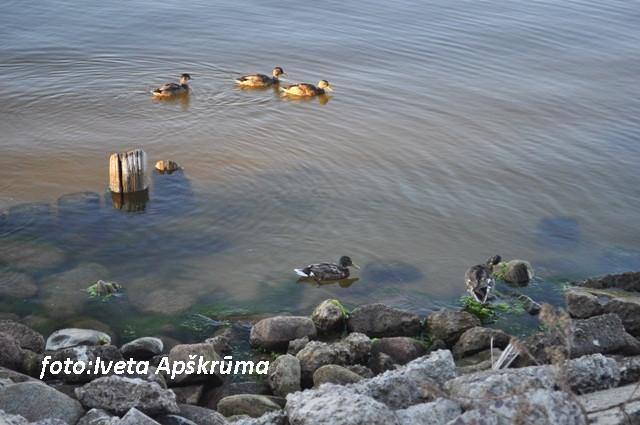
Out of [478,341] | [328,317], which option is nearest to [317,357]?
[328,317]

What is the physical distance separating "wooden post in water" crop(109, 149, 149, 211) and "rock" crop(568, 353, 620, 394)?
8.64 meters

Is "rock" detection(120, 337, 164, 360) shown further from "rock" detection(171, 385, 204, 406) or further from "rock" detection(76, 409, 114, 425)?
"rock" detection(76, 409, 114, 425)

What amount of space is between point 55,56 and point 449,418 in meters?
17.5

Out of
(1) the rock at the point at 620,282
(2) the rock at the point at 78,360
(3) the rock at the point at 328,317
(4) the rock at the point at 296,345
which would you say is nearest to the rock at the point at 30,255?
(2) the rock at the point at 78,360

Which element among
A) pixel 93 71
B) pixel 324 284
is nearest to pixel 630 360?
pixel 324 284

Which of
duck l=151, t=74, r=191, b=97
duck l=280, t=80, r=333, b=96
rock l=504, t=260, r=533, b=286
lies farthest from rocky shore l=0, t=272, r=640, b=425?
duck l=151, t=74, r=191, b=97

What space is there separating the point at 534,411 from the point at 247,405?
11.8 ft

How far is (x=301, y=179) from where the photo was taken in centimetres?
1533

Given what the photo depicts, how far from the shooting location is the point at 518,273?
12.0m

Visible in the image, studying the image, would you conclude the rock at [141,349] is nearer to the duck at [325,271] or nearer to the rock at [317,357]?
the rock at [317,357]

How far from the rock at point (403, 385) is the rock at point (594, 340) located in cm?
132

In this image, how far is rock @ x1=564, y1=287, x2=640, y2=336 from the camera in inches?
415

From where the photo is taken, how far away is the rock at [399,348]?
390 inches

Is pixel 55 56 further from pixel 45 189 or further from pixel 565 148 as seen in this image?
pixel 565 148
